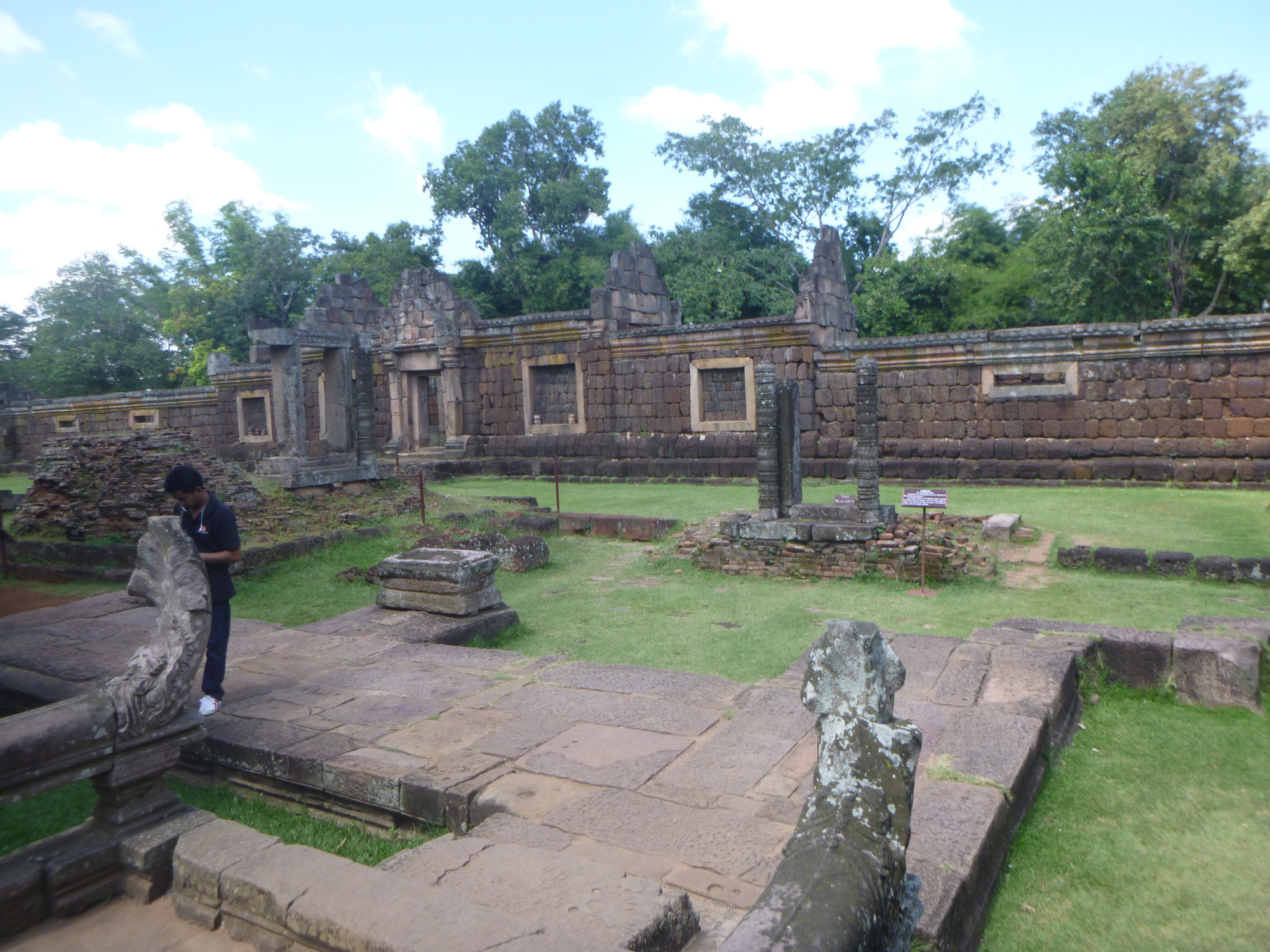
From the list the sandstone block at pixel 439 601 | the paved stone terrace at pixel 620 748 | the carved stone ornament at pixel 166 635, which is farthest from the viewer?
the sandstone block at pixel 439 601

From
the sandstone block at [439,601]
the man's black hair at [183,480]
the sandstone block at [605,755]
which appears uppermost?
the man's black hair at [183,480]

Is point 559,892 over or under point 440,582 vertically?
under

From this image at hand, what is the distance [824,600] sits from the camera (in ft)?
23.4

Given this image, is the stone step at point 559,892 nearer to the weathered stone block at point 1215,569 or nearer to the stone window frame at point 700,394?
the weathered stone block at point 1215,569

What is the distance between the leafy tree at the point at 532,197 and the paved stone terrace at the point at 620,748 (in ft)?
87.3

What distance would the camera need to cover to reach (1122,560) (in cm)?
757

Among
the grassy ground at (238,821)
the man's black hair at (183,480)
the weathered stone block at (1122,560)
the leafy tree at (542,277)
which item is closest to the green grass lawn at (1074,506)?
the weathered stone block at (1122,560)

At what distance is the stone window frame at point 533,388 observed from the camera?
17953mm

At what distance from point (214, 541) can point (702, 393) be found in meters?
12.7

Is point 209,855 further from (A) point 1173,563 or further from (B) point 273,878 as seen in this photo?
(A) point 1173,563

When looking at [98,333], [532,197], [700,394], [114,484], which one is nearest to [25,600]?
[114,484]

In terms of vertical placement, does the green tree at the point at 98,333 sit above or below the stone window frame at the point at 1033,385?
above

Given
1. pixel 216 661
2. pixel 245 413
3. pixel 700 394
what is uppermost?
pixel 245 413

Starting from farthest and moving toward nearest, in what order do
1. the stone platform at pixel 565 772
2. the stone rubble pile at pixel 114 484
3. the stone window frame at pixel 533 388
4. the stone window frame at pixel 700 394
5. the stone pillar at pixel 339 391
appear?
the stone window frame at pixel 533 388 < the stone window frame at pixel 700 394 < the stone pillar at pixel 339 391 < the stone rubble pile at pixel 114 484 < the stone platform at pixel 565 772
